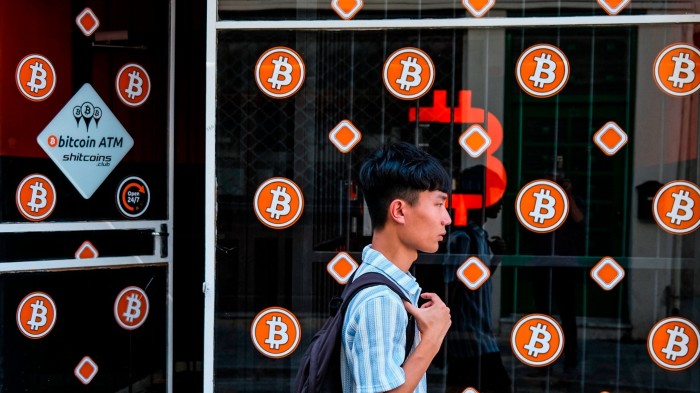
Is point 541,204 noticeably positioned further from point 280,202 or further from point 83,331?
point 83,331

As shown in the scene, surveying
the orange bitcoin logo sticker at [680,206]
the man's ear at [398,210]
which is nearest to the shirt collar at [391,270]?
the man's ear at [398,210]

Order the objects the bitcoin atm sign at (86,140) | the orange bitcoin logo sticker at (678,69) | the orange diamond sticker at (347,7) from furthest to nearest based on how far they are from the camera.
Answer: the bitcoin atm sign at (86,140) < the orange diamond sticker at (347,7) < the orange bitcoin logo sticker at (678,69)

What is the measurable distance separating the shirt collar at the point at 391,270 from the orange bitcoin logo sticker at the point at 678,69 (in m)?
2.60

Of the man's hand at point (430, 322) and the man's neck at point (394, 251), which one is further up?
the man's neck at point (394, 251)

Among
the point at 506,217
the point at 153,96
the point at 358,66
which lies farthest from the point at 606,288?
the point at 153,96

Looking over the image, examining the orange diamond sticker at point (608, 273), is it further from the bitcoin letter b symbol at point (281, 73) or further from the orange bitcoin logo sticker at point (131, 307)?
the orange bitcoin logo sticker at point (131, 307)

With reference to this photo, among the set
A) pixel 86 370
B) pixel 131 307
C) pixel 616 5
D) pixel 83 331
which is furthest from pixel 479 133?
pixel 86 370

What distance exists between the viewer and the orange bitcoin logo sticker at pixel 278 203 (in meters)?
4.22

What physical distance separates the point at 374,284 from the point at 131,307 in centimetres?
333

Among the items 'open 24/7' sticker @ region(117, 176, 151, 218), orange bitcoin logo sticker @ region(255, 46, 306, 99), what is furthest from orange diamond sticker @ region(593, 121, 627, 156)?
'open 24/7' sticker @ region(117, 176, 151, 218)

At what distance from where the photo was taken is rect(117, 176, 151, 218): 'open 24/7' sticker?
4742mm

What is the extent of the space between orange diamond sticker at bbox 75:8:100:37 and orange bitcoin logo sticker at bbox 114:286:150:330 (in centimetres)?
160

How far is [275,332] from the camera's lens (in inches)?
169

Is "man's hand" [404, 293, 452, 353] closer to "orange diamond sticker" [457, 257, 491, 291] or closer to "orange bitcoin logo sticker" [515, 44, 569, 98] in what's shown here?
"orange diamond sticker" [457, 257, 491, 291]
